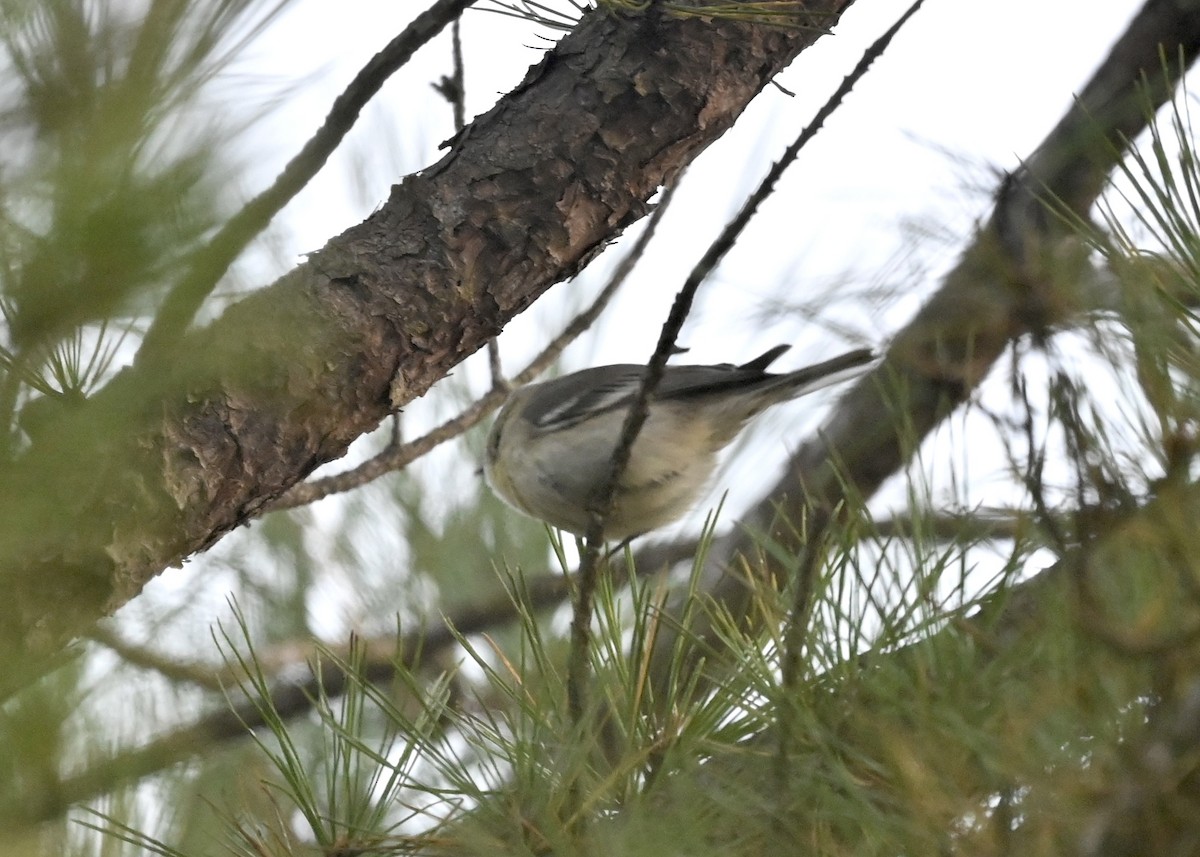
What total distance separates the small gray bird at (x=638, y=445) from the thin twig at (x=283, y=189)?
66.5 inches

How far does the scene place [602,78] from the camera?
1.68m

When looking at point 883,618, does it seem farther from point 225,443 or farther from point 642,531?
point 642,531

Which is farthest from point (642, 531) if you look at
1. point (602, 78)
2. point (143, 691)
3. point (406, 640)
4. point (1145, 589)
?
point (1145, 589)

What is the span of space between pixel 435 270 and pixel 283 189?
1.18 feet

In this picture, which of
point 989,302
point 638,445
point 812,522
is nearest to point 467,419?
point 638,445

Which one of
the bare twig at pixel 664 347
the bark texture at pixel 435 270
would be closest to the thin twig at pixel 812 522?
the bare twig at pixel 664 347

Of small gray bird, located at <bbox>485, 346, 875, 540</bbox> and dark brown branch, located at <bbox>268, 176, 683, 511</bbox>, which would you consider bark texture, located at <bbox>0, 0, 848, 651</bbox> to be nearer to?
dark brown branch, located at <bbox>268, 176, 683, 511</bbox>

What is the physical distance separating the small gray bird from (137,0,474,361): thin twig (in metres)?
1.69

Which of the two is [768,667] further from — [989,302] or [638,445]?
[638,445]

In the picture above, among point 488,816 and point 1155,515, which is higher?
point 488,816

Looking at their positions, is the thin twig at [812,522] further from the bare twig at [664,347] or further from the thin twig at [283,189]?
the thin twig at [283,189]

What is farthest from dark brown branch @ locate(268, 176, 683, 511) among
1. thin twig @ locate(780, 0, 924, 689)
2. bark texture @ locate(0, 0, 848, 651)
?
thin twig @ locate(780, 0, 924, 689)

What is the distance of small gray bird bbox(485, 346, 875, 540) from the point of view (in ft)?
10.2

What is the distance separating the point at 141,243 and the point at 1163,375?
0.79m
